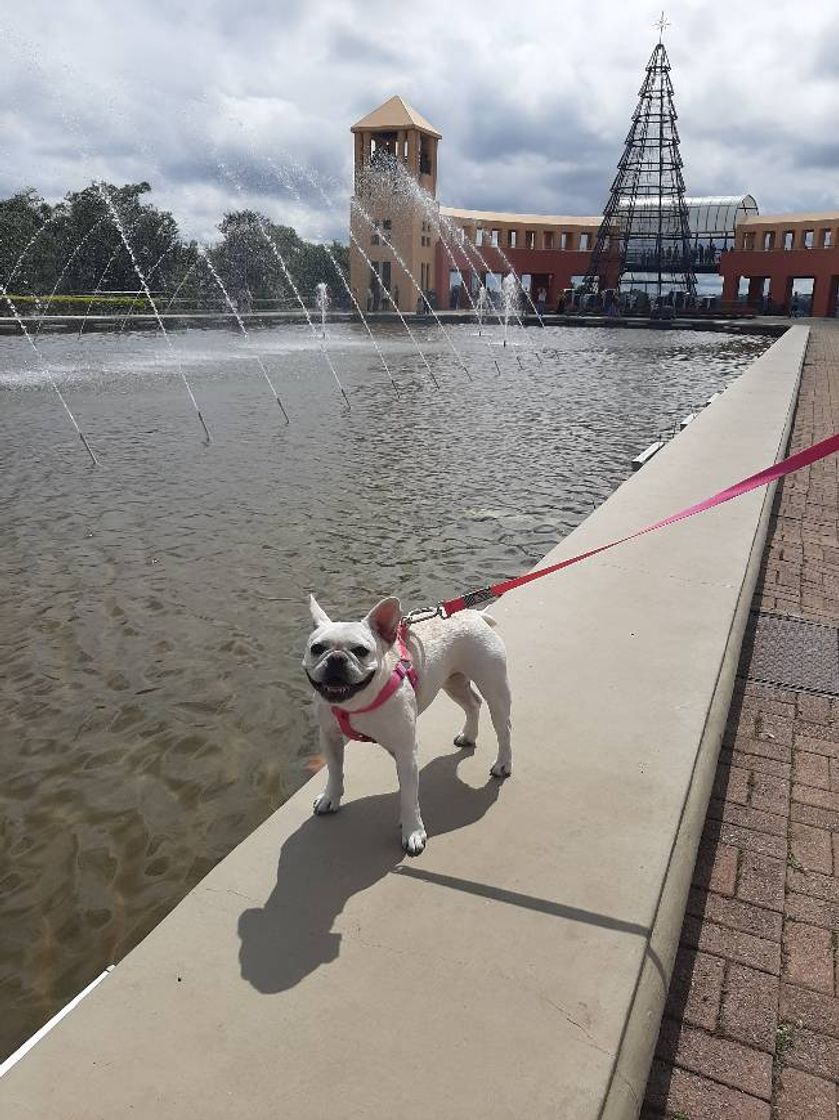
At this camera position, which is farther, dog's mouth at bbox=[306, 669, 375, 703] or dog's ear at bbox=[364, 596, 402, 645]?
dog's ear at bbox=[364, 596, 402, 645]

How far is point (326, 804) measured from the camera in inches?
125

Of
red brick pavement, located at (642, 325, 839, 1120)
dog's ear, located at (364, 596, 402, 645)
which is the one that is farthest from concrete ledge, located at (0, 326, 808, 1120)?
dog's ear, located at (364, 596, 402, 645)

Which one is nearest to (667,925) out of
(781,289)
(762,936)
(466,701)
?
(762,936)

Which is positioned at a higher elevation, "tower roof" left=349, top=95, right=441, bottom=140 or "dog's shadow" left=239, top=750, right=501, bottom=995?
"tower roof" left=349, top=95, right=441, bottom=140

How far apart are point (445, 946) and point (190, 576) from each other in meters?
5.07

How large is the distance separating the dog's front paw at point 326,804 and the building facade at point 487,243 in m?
57.0

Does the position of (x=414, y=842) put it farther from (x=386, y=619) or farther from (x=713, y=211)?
(x=713, y=211)

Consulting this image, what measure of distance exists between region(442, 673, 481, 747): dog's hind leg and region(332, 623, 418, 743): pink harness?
49cm

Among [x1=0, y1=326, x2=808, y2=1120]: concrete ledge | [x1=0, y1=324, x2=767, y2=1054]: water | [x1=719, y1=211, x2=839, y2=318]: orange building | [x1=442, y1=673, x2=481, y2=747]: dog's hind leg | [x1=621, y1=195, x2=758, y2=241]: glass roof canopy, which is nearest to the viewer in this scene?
[x1=0, y1=326, x2=808, y2=1120]: concrete ledge

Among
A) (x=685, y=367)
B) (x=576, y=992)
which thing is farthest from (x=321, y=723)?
(x=685, y=367)

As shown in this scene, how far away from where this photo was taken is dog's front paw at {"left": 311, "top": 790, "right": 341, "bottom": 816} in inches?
125

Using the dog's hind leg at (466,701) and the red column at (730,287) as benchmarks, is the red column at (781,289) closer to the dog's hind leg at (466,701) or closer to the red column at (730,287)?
the red column at (730,287)

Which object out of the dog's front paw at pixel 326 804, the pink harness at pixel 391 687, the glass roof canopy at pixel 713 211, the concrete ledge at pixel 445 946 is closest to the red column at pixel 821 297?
the glass roof canopy at pixel 713 211

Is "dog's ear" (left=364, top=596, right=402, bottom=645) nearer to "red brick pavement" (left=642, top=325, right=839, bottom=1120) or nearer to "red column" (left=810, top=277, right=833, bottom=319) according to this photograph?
"red brick pavement" (left=642, top=325, right=839, bottom=1120)
